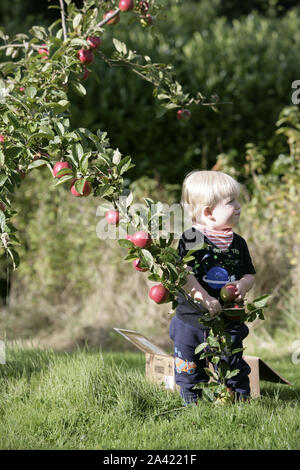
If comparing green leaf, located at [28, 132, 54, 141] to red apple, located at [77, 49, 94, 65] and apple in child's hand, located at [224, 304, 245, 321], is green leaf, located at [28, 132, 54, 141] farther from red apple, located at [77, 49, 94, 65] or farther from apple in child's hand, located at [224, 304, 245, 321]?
apple in child's hand, located at [224, 304, 245, 321]

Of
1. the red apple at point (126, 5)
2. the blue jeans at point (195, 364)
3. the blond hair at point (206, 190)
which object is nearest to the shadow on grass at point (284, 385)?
the blue jeans at point (195, 364)

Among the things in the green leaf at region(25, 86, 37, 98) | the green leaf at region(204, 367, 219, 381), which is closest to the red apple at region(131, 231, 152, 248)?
the green leaf at region(204, 367, 219, 381)

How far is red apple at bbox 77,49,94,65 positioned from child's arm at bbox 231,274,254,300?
132 cm

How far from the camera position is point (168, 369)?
3.18 metres

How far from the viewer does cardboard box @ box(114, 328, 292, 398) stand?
3.07 m

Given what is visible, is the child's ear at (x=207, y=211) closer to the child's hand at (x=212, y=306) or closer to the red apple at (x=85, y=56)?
the child's hand at (x=212, y=306)

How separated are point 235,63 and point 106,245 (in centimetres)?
291

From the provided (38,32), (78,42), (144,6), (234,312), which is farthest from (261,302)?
(38,32)

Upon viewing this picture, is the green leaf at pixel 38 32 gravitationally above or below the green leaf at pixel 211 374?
above

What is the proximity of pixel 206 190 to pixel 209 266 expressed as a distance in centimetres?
38

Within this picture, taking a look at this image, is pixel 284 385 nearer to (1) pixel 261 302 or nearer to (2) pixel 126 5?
(1) pixel 261 302

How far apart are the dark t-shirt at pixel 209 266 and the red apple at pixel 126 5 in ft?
3.86

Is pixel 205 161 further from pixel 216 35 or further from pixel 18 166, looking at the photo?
pixel 18 166

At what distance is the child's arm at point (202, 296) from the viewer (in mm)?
2648
